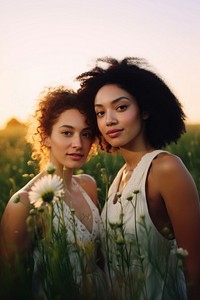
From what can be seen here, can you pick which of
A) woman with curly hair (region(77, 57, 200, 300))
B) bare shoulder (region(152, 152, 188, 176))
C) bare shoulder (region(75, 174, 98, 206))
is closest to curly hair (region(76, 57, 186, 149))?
woman with curly hair (region(77, 57, 200, 300))

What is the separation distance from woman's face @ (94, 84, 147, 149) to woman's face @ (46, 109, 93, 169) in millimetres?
135

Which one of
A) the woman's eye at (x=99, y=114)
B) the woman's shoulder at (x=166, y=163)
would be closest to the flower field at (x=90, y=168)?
the woman's eye at (x=99, y=114)

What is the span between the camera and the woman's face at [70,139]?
7.96ft

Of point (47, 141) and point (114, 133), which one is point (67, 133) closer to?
point (47, 141)

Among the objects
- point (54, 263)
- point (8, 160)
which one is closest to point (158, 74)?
point (54, 263)

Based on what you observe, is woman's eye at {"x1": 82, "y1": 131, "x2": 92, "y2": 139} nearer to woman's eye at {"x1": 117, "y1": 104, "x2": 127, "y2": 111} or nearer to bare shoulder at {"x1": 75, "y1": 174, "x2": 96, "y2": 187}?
woman's eye at {"x1": 117, "y1": 104, "x2": 127, "y2": 111}

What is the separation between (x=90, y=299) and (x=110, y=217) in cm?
102

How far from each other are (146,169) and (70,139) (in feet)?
1.46

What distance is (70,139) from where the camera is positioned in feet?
8.02

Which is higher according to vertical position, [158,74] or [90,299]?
[158,74]

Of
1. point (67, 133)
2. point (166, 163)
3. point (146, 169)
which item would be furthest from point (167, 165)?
point (67, 133)

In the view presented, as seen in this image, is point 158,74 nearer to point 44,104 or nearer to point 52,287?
point 44,104

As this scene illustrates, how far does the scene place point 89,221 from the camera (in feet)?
8.12

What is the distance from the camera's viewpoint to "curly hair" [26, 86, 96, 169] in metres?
2.55
